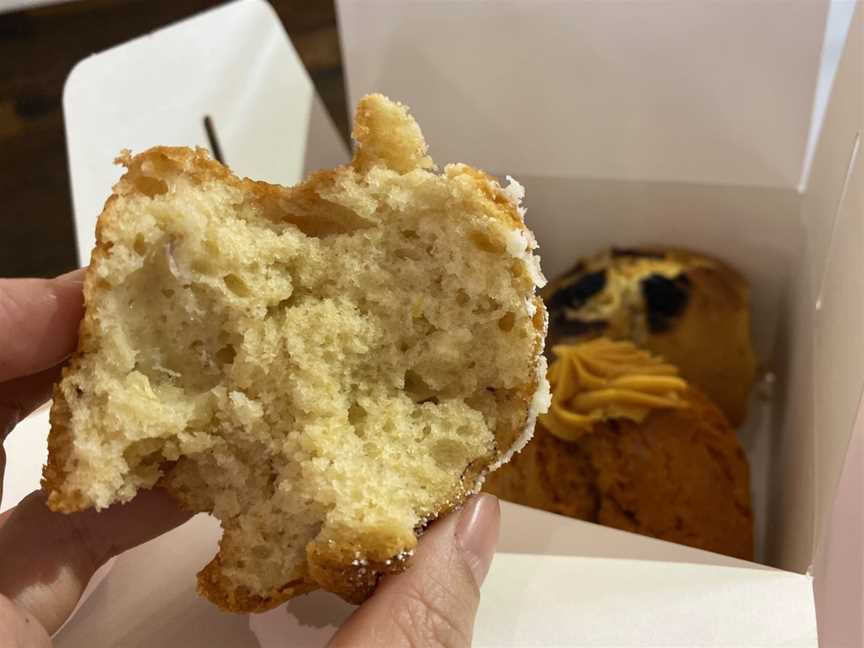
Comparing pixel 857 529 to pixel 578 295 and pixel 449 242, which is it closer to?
pixel 449 242

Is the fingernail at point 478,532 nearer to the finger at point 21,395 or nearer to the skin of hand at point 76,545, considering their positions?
the skin of hand at point 76,545

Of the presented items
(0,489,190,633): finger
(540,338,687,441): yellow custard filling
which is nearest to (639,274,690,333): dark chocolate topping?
(540,338,687,441): yellow custard filling

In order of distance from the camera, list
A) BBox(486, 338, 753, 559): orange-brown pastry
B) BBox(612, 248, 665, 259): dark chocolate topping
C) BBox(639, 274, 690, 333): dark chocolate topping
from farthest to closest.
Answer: BBox(612, 248, 665, 259): dark chocolate topping → BBox(639, 274, 690, 333): dark chocolate topping → BBox(486, 338, 753, 559): orange-brown pastry

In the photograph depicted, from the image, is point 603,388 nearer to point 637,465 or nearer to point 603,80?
point 637,465

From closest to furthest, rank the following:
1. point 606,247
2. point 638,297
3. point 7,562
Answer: point 7,562 → point 638,297 → point 606,247

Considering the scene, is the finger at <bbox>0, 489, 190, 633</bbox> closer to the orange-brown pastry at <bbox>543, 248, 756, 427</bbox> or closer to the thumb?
the thumb

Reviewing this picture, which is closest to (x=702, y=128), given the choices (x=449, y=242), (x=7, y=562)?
(x=449, y=242)

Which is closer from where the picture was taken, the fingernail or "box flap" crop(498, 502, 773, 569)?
the fingernail
